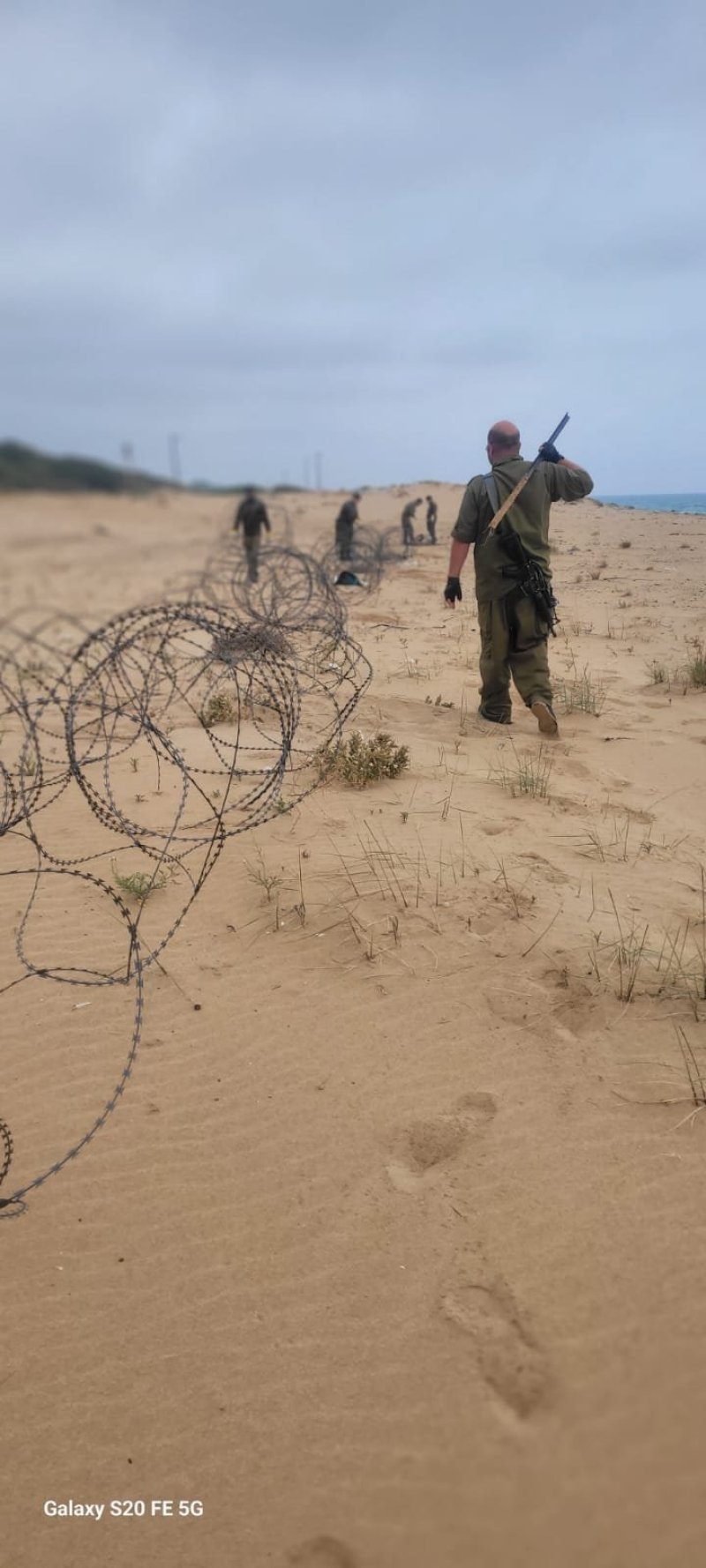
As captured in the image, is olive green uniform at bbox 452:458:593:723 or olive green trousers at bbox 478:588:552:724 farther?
olive green trousers at bbox 478:588:552:724

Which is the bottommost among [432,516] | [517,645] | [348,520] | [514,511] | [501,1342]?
[501,1342]

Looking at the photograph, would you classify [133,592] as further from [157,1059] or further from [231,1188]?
[231,1188]

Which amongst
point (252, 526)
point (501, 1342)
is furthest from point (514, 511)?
point (501, 1342)

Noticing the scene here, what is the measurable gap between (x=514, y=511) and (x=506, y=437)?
484mm

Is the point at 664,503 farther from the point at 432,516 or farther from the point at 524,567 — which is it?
the point at 432,516

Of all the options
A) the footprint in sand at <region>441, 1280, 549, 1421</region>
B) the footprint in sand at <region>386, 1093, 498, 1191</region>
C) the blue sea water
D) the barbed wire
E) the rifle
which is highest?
the blue sea water

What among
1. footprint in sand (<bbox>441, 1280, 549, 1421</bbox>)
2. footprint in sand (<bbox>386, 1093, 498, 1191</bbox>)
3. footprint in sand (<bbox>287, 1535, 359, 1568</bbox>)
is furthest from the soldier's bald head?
footprint in sand (<bbox>287, 1535, 359, 1568</bbox>)

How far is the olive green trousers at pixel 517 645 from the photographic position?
6109 mm

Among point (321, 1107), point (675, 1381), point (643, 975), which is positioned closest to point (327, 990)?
point (321, 1107)

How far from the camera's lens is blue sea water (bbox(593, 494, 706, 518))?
5703mm

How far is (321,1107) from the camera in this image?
2963 millimetres

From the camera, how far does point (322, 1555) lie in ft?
5.82

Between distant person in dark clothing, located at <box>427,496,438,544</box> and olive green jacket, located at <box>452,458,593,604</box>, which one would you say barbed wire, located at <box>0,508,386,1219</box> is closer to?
olive green jacket, located at <box>452,458,593,604</box>

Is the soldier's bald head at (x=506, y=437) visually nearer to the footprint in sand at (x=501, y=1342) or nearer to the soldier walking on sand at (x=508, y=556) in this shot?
the soldier walking on sand at (x=508, y=556)
